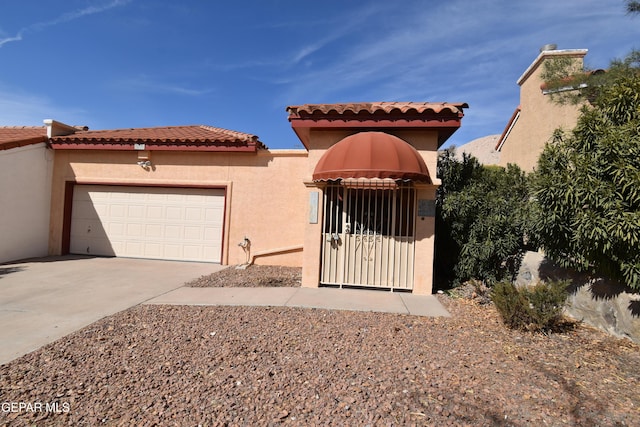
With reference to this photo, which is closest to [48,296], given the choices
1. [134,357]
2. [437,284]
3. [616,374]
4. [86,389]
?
[134,357]

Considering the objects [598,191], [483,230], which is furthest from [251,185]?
[598,191]

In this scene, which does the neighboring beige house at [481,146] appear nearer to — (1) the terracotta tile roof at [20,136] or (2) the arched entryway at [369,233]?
(2) the arched entryway at [369,233]

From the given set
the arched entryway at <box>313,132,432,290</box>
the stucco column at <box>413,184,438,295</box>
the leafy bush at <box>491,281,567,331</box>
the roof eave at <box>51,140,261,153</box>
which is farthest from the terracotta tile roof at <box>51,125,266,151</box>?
the leafy bush at <box>491,281,567,331</box>

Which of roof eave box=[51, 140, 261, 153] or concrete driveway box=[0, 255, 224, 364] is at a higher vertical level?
roof eave box=[51, 140, 261, 153]

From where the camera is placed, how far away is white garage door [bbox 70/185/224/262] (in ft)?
41.5

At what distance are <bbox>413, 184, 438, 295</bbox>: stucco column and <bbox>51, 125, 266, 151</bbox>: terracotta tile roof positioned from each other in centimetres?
616

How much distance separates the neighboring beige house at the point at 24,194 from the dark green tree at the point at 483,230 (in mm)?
13411

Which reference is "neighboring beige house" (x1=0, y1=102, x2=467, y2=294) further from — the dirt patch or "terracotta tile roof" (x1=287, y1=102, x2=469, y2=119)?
the dirt patch

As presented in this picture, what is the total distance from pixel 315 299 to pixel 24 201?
11.1 m

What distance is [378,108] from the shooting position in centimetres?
841

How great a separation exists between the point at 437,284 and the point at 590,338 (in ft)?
12.6

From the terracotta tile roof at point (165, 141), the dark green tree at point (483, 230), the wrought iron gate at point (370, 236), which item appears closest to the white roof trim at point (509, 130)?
the dark green tree at point (483, 230)

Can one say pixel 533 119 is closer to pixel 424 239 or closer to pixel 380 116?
pixel 380 116

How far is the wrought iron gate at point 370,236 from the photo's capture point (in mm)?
8609
